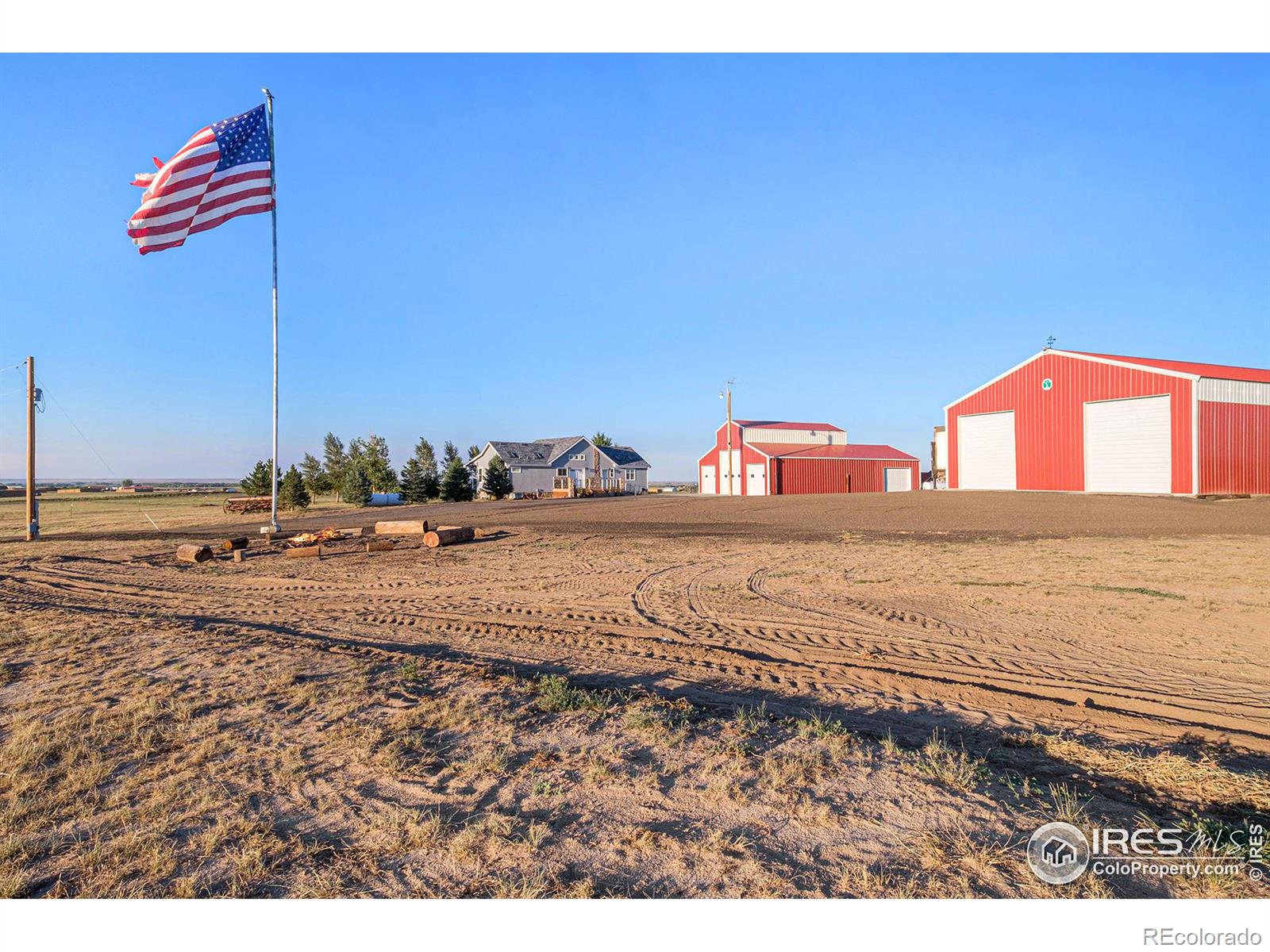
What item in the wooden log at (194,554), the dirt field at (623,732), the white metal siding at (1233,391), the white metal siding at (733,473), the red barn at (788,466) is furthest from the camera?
the white metal siding at (733,473)

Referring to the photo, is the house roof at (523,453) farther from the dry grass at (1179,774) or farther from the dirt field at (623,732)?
the dry grass at (1179,774)

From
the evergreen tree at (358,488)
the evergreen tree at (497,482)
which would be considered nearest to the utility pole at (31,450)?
the evergreen tree at (358,488)

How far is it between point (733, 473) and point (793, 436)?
29.3 ft

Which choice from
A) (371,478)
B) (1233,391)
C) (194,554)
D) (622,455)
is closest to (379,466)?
(371,478)

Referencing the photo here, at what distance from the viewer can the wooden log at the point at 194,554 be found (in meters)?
16.0

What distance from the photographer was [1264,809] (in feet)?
13.0

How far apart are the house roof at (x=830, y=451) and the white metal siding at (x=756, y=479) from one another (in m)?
1.34

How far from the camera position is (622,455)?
75875mm

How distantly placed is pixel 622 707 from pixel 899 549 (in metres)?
12.4

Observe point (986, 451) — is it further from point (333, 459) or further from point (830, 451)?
point (333, 459)

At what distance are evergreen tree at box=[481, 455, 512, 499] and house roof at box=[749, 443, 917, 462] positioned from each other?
21.8 m
